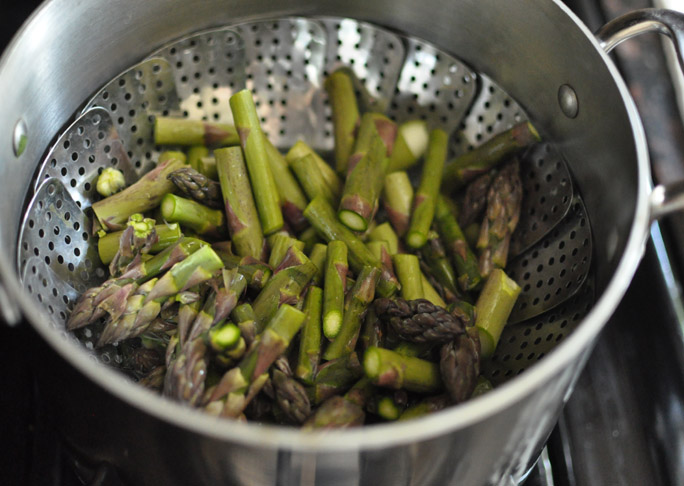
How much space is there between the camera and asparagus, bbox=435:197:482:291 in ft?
5.39

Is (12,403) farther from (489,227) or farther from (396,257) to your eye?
(489,227)

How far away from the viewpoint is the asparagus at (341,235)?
5.15 feet

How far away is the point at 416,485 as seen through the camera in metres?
1.07

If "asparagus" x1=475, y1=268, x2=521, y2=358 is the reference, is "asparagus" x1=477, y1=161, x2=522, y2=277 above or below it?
above

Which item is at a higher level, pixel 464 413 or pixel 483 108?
pixel 483 108

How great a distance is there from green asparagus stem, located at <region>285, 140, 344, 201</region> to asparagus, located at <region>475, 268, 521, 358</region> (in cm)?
48

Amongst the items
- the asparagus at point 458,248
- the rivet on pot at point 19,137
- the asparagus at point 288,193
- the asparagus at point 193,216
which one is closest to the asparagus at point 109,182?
the asparagus at point 193,216

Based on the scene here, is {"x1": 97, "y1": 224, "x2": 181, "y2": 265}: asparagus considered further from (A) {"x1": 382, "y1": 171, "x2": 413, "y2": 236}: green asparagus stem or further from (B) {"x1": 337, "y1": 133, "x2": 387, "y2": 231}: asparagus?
(A) {"x1": 382, "y1": 171, "x2": 413, "y2": 236}: green asparagus stem

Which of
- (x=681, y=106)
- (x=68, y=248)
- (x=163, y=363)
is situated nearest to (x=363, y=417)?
(x=163, y=363)

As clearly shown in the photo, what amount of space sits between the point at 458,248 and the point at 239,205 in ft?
1.90

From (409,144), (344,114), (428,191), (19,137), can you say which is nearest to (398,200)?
(428,191)

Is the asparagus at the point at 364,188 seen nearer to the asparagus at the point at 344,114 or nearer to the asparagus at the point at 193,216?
the asparagus at the point at 344,114

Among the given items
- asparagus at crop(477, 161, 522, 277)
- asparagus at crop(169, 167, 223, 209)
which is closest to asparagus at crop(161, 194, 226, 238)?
asparagus at crop(169, 167, 223, 209)

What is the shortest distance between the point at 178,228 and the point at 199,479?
67 cm
